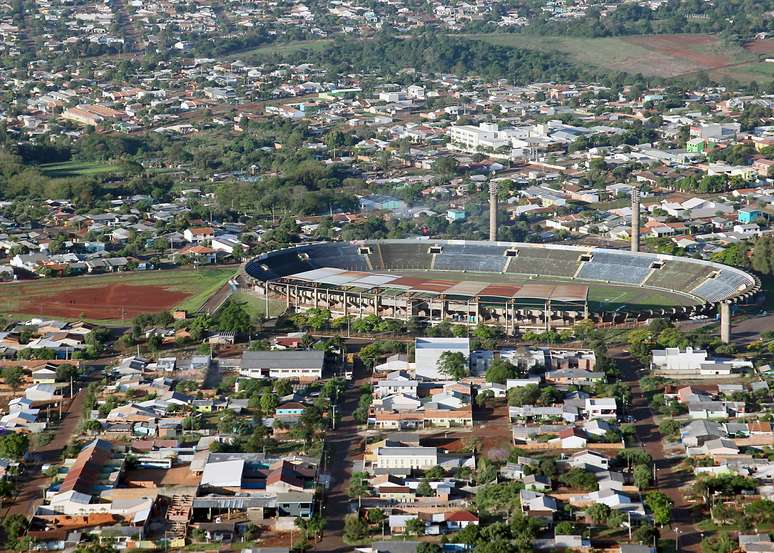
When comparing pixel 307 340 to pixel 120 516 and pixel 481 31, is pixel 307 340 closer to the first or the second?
pixel 120 516

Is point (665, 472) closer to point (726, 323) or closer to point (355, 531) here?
point (355, 531)

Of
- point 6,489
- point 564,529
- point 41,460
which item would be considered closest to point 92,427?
point 41,460

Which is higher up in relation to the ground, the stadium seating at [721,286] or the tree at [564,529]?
the tree at [564,529]

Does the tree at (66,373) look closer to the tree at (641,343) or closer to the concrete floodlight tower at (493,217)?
the tree at (641,343)

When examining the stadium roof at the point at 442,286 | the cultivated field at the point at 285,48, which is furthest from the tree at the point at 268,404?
the cultivated field at the point at 285,48

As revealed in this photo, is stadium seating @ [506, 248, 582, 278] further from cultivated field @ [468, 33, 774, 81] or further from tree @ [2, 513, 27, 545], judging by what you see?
cultivated field @ [468, 33, 774, 81]

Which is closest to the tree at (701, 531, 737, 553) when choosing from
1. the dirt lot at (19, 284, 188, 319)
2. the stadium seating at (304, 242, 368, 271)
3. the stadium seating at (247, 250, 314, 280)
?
the dirt lot at (19, 284, 188, 319)
